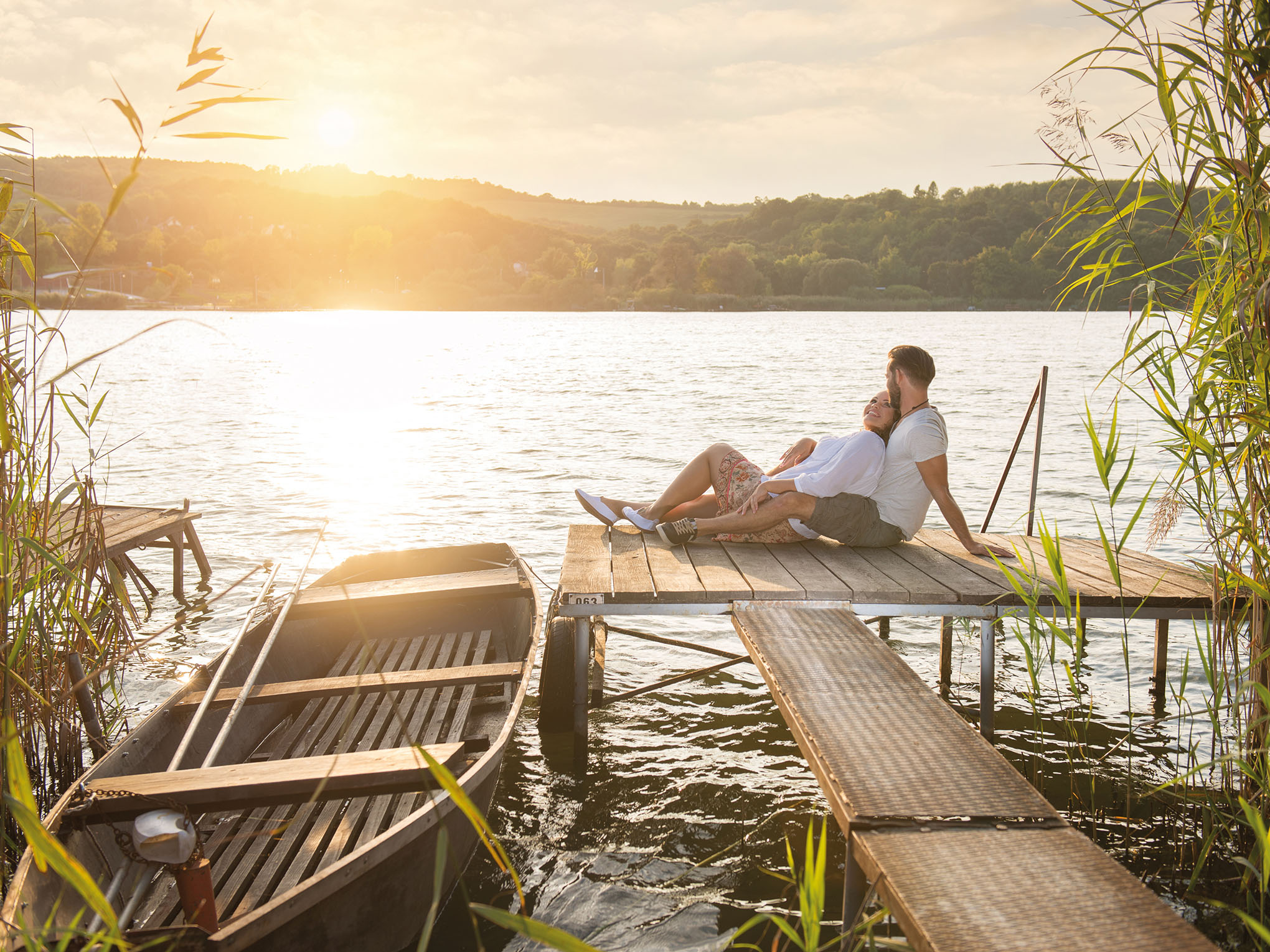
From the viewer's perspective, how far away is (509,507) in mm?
13250

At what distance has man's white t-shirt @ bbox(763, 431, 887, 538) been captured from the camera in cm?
565

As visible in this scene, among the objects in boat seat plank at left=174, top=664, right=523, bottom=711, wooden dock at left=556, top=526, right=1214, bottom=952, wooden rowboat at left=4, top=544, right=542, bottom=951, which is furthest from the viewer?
boat seat plank at left=174, top=664, right=523, bottom=711

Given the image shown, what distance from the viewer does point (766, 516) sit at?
19.0ft

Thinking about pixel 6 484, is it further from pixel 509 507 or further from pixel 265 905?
pixel 509 507

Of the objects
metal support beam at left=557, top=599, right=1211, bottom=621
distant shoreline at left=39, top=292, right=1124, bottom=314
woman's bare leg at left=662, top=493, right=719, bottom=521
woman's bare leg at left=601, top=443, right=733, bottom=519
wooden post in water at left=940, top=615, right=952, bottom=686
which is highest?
distant shoreline at left=39, top=292, right=1124, bottom=314

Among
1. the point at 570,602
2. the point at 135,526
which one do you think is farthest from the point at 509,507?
the point at 570,602

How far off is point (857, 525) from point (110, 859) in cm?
413

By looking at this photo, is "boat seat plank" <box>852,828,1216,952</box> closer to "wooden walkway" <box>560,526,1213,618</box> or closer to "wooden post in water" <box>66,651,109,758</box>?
"wooden walkway" <box>560,526,1213,618</box>

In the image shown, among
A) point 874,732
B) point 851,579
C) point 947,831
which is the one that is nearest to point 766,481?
point 851,579

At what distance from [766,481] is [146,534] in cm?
475

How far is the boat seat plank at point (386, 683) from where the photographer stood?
4.55 metres

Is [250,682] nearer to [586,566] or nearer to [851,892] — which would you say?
[586,566]

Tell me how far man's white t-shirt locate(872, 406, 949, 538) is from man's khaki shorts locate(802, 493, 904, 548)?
68 mm

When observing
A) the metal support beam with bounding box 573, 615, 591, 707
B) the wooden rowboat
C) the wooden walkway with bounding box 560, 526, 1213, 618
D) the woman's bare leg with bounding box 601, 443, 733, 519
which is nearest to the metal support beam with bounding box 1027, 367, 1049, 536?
the wooden walkway with bounding box 560, 526, 1213, 618
